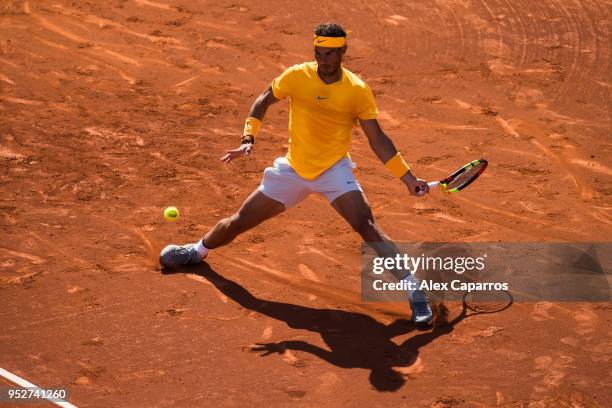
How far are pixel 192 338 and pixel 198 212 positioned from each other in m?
2.34

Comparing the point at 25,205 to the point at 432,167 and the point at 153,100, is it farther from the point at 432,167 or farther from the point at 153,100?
the point at 432,167

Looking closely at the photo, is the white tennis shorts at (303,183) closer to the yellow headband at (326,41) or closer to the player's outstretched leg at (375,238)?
the player's outstretched leg at (375,238)

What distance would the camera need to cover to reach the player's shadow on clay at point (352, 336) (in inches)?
326

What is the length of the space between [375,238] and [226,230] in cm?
147

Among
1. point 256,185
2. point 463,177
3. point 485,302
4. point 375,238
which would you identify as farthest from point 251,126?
point 485,302

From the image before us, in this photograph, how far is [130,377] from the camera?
317 inches

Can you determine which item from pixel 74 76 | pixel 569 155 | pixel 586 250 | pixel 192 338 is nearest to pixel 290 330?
pixel 192 338

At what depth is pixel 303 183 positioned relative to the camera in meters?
8.95

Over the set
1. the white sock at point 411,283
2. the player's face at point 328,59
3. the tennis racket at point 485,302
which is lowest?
the tennis racket at point 485,302

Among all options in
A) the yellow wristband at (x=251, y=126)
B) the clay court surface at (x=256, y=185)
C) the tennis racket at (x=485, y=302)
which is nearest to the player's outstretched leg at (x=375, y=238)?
the clay court surface at (x=256, y=185)

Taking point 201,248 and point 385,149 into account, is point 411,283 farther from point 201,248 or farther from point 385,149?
point 201,248

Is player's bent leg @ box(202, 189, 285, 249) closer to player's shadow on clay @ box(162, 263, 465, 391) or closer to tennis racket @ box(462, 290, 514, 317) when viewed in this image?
player's shadow on clay @ box(162, 263, 465, 391)

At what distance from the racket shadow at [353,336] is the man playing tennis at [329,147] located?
0.24 metres

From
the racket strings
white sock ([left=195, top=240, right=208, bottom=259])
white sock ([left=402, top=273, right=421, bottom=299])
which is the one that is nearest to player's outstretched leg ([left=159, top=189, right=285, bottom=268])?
white sock ([left=195, top=240, right=208, bottom=259])
